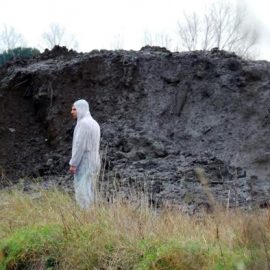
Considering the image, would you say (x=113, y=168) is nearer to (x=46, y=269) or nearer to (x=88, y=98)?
(x=88, y=98)

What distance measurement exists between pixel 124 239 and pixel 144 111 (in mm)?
11603

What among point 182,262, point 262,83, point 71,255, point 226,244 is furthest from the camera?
point 262,83

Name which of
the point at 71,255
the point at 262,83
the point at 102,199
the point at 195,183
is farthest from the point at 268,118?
the point at 71,255

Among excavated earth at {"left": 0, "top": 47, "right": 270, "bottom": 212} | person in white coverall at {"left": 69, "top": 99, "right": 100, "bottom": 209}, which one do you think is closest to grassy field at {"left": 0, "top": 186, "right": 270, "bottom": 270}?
person in white coverall at {"left": 69, "top": 99, "right": 100, "bottom": 209}

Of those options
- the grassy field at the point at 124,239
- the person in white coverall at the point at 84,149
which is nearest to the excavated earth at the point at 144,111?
the person in white coverall at the point at 84,149

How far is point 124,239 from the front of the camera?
687cm

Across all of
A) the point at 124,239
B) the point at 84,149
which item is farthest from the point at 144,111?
the point at 124,239

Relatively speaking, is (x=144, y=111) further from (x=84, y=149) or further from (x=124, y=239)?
(x=124, y=239)

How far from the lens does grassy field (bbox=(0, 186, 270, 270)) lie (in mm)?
6109

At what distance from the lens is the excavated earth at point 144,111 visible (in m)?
16.6

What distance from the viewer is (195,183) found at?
14406mm

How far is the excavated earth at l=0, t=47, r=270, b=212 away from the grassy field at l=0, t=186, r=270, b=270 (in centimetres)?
757

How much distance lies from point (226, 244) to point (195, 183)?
798cm

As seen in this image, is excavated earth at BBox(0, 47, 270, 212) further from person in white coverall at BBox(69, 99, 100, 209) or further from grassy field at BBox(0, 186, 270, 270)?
grassy field at BBox(0, 186, 270, 270)
